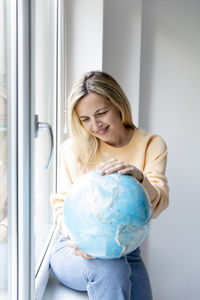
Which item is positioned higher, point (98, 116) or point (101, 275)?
point (98, 116)

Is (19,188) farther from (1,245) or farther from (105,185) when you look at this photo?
(105,185)

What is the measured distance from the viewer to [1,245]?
0.93 metres

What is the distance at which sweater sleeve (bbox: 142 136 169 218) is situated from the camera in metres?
1.14

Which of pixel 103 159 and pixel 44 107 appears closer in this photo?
pixel 103 159

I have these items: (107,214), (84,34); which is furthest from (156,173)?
(84,34)

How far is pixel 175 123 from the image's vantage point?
2.24 metres

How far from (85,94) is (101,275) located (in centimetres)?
65

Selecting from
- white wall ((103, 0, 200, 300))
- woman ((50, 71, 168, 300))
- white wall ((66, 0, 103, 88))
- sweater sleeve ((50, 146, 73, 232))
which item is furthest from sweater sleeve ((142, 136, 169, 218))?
white wall ((103, 0, 200, 300))

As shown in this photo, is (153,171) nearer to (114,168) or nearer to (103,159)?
(103,159)

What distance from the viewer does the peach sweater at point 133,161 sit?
4.05ft

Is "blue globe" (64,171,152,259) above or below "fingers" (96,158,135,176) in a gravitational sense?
below

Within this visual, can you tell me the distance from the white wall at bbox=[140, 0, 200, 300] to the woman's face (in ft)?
3.28

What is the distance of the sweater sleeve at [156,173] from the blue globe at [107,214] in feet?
0.82

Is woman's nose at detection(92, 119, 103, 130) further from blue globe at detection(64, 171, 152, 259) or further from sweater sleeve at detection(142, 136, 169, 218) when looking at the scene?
blue globe at detection(64, 171, 152, 259)
